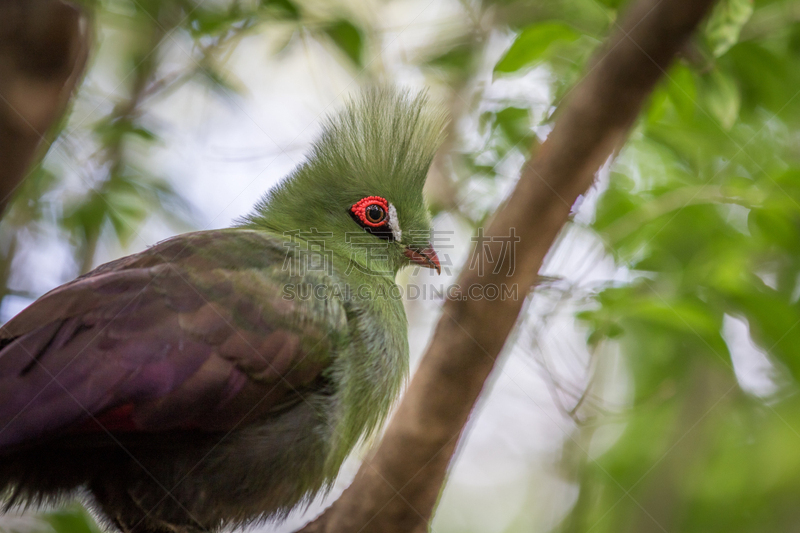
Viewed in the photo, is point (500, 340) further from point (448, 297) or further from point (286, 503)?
point (286, 503)

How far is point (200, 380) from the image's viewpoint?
5.86 feet

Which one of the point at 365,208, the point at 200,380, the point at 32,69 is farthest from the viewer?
the point at 365,208

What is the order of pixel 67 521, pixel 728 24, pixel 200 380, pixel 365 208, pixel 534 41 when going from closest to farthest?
pixel 200 380 → pixel 728 24 → pixel 534 41 → pixel 67 521 → pixel 365 208

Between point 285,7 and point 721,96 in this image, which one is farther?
point 285,7

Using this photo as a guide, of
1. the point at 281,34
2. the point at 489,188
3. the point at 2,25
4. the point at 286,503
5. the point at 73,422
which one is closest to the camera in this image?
the point at 2,25

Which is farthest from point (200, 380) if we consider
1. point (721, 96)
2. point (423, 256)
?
point (721, 96)

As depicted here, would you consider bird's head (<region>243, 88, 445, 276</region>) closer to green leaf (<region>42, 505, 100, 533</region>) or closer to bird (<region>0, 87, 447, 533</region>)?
bird (<region>0, 87, 447, 533</region>)

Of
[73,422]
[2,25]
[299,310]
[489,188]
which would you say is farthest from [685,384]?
[2,25]

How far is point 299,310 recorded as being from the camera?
1973 millimetres

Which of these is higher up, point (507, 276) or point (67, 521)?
point (507, 276)

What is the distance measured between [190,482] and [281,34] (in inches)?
89.2

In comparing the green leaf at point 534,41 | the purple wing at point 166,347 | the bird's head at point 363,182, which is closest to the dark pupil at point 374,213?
the bird's head at point 363,182

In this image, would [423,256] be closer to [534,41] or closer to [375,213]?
[375,213]

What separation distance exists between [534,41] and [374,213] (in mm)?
867
